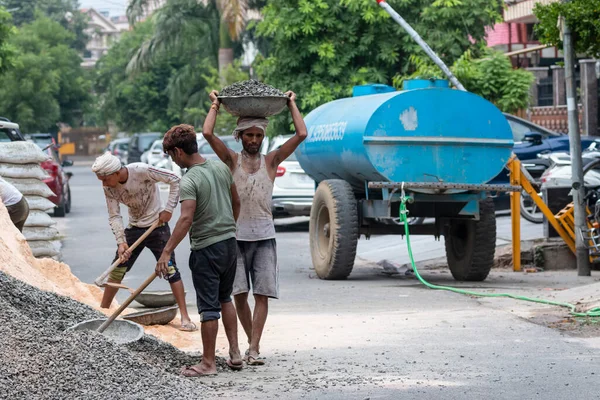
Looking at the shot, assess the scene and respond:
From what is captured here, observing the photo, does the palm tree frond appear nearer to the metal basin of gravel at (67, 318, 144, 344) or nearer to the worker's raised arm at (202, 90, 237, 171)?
the worker's raised arm at (202, 90, 237, 171)

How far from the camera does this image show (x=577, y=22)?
42.5 feet

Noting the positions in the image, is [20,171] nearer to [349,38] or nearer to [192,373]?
[192,373]

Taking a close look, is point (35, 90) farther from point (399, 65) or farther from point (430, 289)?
point (430, 289)

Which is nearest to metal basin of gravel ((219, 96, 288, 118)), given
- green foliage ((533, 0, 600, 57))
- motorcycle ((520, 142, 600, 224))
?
green foliage ((533, 0, 600, 57))

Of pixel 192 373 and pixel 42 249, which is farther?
pixel 42 249

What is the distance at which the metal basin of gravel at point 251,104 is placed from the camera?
8.22 m

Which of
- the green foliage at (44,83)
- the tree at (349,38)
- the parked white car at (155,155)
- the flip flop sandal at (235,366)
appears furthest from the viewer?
the green foliage at (44,83)

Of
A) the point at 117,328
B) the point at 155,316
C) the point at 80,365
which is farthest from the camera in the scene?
the point at 155,316

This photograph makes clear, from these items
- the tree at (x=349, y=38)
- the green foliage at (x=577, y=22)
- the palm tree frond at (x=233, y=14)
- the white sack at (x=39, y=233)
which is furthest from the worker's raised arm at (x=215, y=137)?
the palm tree frond at (x=233, y=14)

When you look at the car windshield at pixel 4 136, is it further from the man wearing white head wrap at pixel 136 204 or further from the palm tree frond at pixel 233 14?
the palm tree frond at pixel 233 14

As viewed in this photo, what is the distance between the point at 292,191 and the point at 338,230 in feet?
23.3

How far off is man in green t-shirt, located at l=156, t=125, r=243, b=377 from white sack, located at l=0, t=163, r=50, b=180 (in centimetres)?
880

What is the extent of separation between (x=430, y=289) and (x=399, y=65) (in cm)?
1447

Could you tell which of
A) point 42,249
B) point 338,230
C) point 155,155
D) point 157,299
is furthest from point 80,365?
point 155,155
